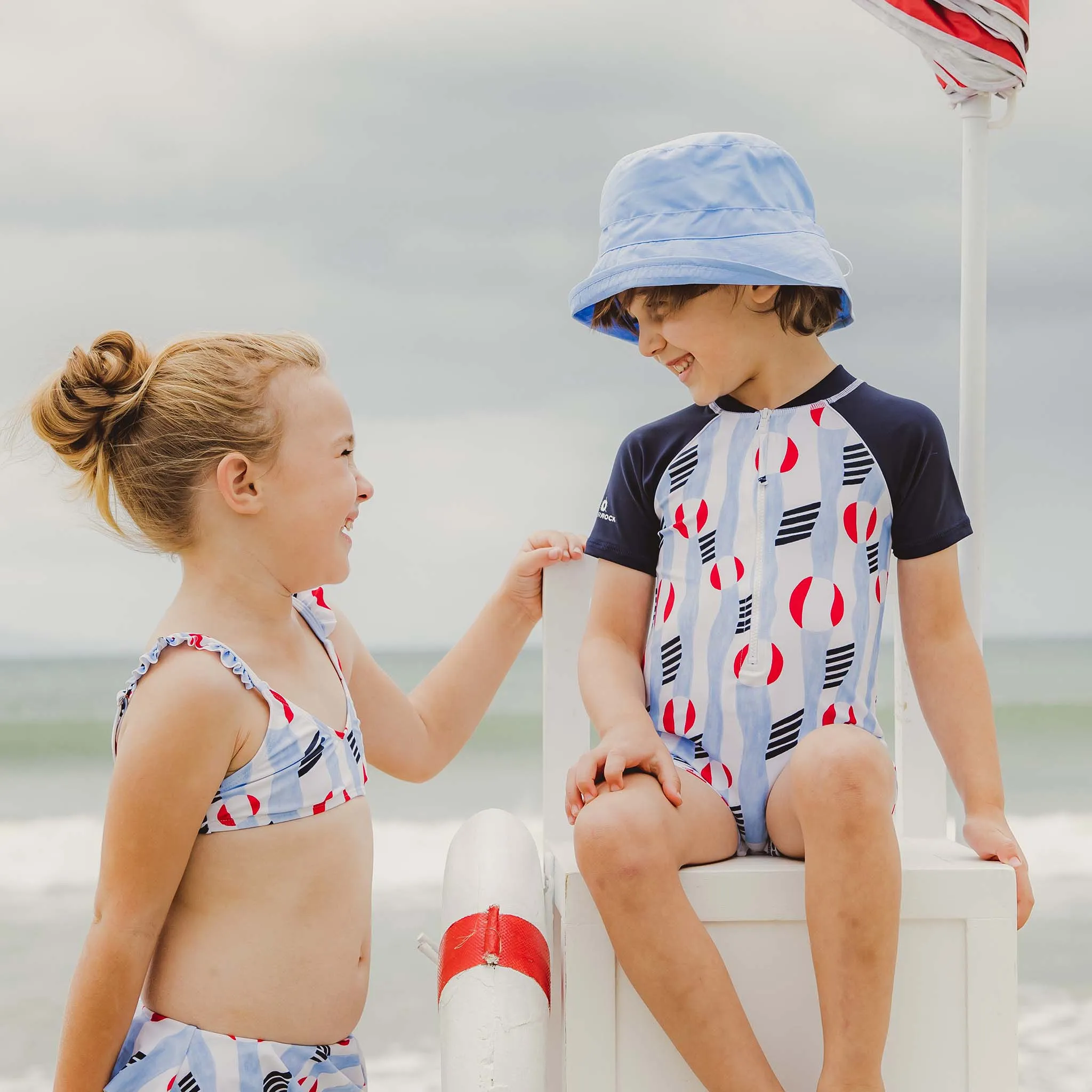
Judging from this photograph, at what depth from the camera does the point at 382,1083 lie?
9.20 feet

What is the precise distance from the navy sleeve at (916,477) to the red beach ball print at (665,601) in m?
0.23

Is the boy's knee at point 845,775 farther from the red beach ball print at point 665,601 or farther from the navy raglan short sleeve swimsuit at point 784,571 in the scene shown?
the red beach ball print at point 665,601

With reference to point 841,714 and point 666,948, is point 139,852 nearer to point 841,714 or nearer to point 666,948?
point 666,948

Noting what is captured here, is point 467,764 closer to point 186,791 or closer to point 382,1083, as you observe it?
point 382,1083

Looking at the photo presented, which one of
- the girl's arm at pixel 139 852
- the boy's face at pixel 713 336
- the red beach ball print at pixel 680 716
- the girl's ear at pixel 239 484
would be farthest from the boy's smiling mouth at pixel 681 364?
the girl's arm at pixel 139 852

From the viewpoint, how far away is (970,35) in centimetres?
134

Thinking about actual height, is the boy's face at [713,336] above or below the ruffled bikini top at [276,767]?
above

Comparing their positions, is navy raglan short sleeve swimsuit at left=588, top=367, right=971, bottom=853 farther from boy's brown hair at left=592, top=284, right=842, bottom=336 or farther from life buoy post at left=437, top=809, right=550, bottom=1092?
life buoy post at left=437, top=809, right=550, bottom=1092

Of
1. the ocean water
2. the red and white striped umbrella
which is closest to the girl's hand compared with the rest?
the red and white striped umbrella

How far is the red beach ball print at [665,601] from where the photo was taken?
1269 mm

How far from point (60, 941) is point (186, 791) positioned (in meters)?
3.36

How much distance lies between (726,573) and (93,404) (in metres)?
0.63

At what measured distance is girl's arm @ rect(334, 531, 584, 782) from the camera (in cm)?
142

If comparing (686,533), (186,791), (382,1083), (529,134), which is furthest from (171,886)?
(529,134)
